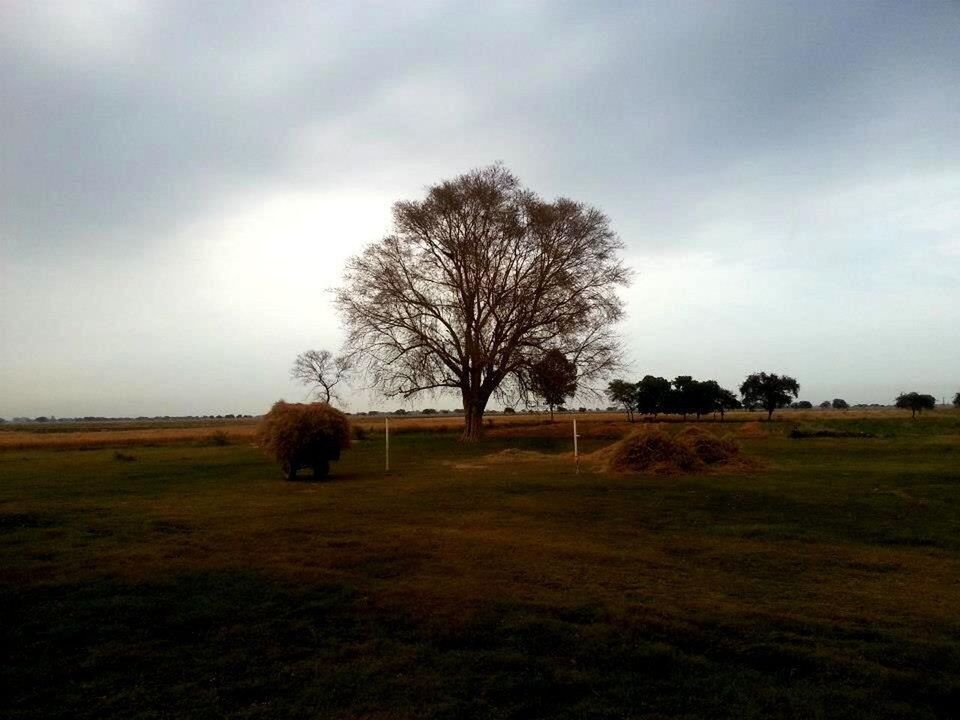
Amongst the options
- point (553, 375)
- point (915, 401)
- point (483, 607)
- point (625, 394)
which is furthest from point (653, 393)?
point (483, 607)

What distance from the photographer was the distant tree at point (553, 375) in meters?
38.0

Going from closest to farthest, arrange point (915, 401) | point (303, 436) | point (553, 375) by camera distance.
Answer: point (303, 436), point (553, 375), point (915, 401)

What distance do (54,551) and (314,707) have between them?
19.8 ft

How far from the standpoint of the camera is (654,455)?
66.5ft

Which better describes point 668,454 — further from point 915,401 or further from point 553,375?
point 915,401

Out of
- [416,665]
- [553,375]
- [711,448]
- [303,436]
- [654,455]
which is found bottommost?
[416,665]

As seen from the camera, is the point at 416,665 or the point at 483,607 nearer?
the point at 416,665

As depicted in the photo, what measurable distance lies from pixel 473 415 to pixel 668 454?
19784 mm

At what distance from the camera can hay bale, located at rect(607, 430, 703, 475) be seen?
1983 cm

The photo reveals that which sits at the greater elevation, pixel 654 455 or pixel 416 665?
pixel 654 455

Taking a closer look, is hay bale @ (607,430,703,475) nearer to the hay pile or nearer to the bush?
the hay pile

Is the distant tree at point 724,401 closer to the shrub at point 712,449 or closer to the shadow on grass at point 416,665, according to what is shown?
the shrub at point 712,449

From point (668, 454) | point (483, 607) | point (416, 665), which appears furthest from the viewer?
point (668, 454)

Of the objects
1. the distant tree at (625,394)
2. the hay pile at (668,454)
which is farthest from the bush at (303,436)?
the distant tree at (625,394)
